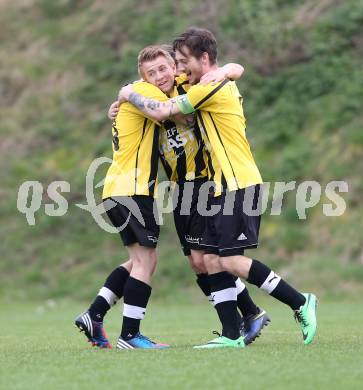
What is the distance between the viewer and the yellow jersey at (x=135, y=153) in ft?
25.6

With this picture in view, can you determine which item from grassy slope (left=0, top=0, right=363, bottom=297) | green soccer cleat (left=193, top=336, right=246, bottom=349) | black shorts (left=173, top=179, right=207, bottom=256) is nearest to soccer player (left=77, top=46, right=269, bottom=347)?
black shorts (left=173, top=179, right=207, bottom=256)

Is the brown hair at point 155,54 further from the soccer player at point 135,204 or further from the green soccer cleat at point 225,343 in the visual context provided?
the green soccer cleat at point 225,343

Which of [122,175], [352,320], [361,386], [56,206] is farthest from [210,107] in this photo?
[56,206]

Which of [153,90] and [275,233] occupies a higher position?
[153,90]

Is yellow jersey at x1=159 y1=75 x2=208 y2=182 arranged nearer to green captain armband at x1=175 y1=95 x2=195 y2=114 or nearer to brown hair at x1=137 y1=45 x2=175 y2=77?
brown hair at x1=137 y1=45 x2=175 y2=77

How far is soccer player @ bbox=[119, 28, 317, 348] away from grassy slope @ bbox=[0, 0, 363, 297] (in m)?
8.21

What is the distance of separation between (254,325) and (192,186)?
1232mm

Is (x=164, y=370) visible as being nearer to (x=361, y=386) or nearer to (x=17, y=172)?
(x=361, y=386)

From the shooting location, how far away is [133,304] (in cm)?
777

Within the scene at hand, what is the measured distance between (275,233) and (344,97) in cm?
320

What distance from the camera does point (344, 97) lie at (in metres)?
18.8

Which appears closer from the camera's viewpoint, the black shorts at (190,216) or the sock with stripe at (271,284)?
the sock with stripe at (271,284)

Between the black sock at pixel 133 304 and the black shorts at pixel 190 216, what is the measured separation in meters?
0.53

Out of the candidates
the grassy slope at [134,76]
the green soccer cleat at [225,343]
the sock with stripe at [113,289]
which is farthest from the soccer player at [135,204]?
the grassy slope at [134,76]
